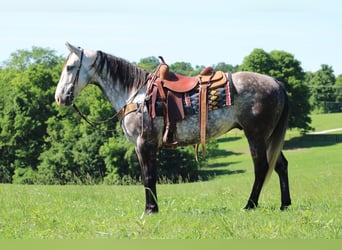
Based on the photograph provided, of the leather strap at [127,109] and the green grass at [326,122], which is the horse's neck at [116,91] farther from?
the green grass at [326,122]

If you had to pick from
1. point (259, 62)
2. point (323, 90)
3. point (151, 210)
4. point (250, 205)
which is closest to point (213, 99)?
point (250, 205)

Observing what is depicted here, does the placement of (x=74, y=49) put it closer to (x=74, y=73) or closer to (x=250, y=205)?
(x=74, y=73)

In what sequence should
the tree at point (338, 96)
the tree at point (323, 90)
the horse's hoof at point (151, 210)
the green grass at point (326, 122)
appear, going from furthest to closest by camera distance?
the tree at point (338, 96) < the tree at point (323, 90) < the green grass at point (326, 122) < the horse's hoof at point (151, 210)

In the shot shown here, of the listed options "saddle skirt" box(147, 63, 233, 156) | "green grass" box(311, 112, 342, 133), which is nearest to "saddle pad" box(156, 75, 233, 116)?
"saddle skirt" box(147, 63, 233, 156)

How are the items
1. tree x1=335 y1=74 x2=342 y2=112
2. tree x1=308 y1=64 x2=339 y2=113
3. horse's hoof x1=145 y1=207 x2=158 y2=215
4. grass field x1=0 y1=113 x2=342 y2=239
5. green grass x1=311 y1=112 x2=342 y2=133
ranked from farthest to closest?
tree x1=335 y1=74 x2=342 y2=112, tree x1=308 y1=64 x2=339 y2=113, green grass x1=311 y1=112 x2=342 y2=133, horse's hoof x1=145 y1=207 x2=158 y2=215, grass field x1=0 y1=113 x2=342 y2=239

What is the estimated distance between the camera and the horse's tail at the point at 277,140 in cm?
765

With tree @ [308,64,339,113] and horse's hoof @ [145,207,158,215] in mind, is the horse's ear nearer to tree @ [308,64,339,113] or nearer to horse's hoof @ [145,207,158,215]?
horse's hoof @ [145,207,158,215]

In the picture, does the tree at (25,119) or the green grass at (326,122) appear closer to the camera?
the tree at (25,119)

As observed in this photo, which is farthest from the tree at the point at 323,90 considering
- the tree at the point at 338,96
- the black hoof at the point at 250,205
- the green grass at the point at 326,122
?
the black hoof at the point at 250,205

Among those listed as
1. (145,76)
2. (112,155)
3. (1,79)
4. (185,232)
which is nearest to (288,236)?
(185,232)

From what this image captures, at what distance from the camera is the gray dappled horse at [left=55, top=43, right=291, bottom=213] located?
7492 mm

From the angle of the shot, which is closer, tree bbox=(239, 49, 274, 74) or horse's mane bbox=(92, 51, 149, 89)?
horse's mane bbox=(92, 51, 149, 89)

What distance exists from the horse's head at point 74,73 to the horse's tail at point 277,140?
3124 millimetres

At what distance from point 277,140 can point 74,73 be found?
3.42 meters
